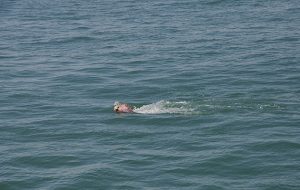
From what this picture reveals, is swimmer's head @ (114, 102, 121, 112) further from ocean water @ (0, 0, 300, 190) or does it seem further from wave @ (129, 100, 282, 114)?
wave @ (129, 100, 282, 114)

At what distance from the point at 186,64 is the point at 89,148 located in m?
19.8

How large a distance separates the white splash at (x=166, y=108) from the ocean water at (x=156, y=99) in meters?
0.07

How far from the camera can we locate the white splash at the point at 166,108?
4146 cm

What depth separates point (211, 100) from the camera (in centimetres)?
4309

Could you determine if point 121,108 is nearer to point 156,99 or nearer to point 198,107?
point 156,99

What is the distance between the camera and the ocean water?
32.7m

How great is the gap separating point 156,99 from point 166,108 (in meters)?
2.72

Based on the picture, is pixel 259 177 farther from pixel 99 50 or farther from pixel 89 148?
pixel 99 50

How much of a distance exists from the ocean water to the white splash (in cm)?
7

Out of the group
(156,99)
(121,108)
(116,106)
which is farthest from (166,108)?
(116,106)

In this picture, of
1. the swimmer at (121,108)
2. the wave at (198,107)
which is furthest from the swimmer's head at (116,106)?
the wave at (198,107)

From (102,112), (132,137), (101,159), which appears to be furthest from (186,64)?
(101,159)

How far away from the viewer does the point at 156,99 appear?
44781mm

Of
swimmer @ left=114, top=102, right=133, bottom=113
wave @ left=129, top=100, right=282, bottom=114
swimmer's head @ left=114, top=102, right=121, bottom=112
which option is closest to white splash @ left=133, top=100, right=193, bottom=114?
wave @ left=129, top=100, right=282, bottom=114
